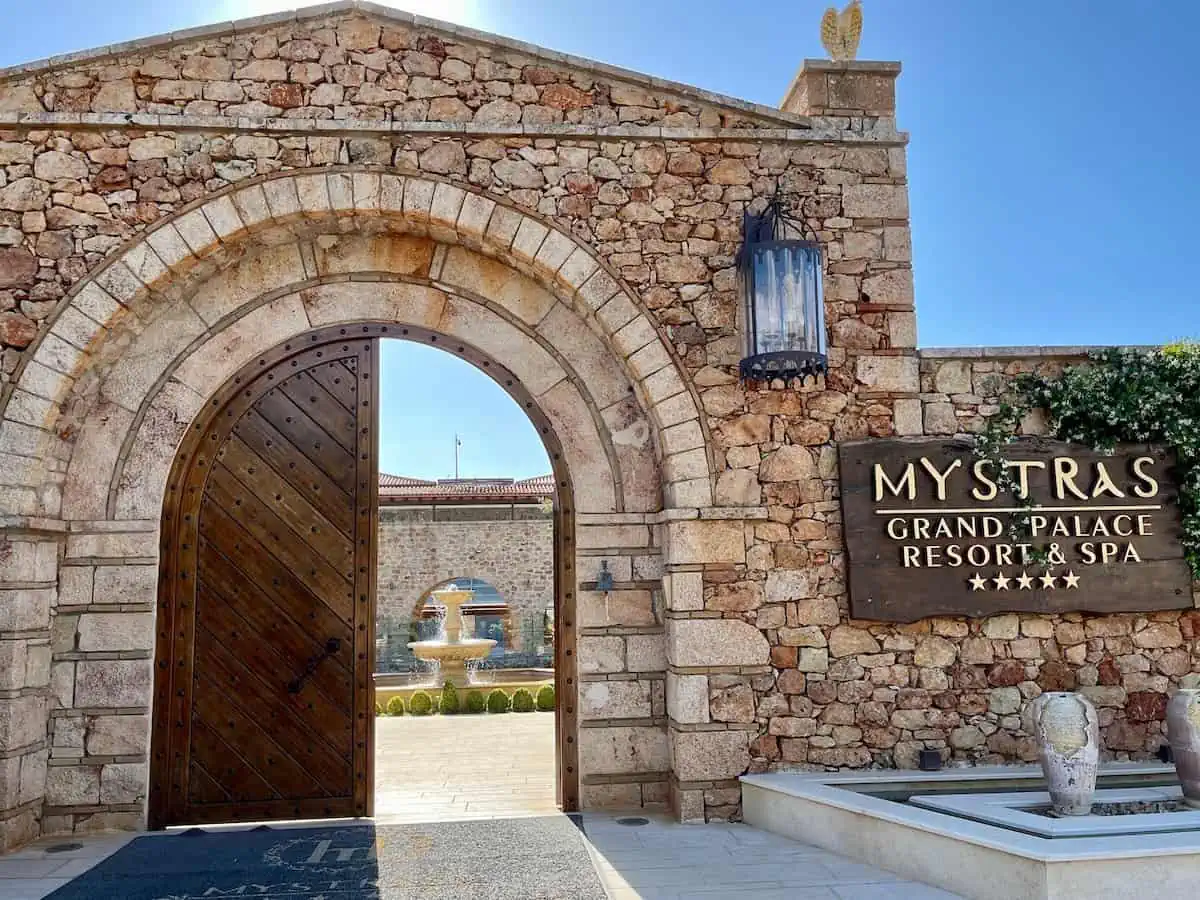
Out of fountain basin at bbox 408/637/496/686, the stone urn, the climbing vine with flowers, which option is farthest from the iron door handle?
fountain basin at bbox 408/637/496/686

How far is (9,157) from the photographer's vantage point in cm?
504

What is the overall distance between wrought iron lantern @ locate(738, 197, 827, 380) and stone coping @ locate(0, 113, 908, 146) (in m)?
0.86

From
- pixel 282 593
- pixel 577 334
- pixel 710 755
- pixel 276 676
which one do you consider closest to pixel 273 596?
pixel 282 593

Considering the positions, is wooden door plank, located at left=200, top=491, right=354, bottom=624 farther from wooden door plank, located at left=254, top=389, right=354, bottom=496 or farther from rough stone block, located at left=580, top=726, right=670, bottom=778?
rough stone block, located at left=580, top=726, right=670, bottom=778

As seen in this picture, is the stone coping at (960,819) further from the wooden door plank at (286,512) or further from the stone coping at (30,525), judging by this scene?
→ the stone coping at (30,525)

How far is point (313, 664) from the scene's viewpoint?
5.30m

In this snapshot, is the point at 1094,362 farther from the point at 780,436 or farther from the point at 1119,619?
the point at 780,436

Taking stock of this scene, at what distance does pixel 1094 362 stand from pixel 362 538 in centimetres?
455

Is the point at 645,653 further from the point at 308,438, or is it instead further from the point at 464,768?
the point at 308,438

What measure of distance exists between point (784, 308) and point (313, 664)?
3413mm

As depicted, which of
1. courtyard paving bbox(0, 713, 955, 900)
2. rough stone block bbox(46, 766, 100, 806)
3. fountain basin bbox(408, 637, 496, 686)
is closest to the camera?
courtyard paving bbox(0, 713, 955, 900)

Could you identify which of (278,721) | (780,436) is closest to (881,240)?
(780,436)

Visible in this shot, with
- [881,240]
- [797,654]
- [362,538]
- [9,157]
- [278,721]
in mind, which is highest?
[9,157]

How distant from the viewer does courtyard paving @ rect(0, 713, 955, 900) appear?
3.82 metres
